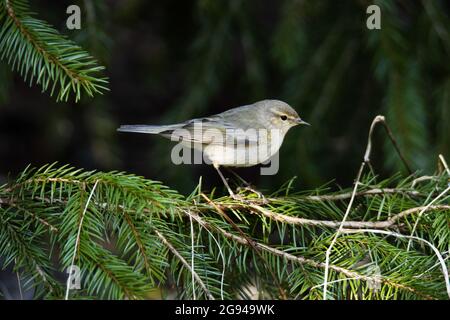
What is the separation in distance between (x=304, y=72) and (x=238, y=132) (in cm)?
66

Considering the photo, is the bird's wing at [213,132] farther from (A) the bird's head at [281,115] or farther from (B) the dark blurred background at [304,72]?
(B) the dark blurred background at [304,72]

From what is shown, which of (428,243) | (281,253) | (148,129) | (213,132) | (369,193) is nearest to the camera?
(428,243)

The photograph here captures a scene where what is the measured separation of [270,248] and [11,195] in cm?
87

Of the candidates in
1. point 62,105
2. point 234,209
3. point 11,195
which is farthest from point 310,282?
point 62,105

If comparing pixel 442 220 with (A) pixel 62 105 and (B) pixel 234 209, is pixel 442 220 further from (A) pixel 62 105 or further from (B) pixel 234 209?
(A) pixel 62 105

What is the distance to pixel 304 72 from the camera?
3.67 meters

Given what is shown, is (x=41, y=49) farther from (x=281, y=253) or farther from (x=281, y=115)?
(x=281, y=115)

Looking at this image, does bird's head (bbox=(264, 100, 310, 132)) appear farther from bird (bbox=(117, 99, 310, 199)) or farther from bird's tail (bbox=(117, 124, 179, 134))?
bird's tail (bbox=(117, 124, 179, 134))

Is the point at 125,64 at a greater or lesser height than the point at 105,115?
greater

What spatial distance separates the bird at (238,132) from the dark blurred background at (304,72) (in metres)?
0.24

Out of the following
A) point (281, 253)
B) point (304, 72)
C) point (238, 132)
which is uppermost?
point (304, 72)

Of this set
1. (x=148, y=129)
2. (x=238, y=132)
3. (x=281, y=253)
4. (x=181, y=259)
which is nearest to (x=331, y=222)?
(x=281, y=253)

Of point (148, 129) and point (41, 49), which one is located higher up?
point (41, 49)
